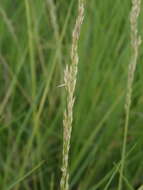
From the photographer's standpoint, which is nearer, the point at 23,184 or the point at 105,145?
the point at 23,184

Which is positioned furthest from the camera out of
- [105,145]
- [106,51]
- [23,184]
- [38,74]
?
[38,74]

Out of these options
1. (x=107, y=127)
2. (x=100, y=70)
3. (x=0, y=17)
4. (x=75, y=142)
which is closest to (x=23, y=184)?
(x=75, y=142)

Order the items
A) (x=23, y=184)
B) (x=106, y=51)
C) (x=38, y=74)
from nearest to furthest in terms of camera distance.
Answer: (x=23, y=184) → (x=106, y=51) → (x=38, y=74)

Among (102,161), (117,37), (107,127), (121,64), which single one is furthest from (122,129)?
(117,37)

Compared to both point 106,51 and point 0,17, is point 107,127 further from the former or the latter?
point 0,17

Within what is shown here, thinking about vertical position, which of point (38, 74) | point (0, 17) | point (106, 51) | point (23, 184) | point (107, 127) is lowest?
point (23, 184)

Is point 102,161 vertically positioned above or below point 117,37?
below
